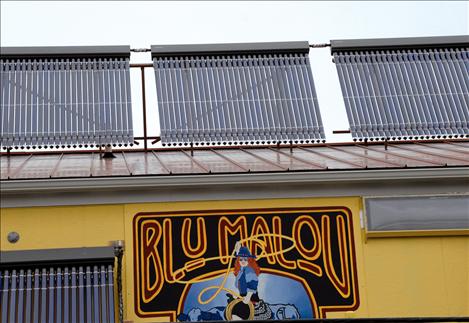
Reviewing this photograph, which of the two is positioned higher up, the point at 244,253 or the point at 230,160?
the point at 230,160

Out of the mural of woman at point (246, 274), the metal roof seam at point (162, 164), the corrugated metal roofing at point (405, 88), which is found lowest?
the mural of woman at point (246, 274)

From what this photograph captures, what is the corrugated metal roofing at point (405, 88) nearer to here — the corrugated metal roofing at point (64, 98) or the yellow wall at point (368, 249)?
the yellow wall at point (368, 249)

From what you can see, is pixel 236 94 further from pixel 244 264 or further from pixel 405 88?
pixel 244 264

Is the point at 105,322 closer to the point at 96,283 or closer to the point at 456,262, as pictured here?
the point at 96,283

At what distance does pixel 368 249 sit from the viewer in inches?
412

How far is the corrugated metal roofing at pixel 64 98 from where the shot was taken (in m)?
12.3

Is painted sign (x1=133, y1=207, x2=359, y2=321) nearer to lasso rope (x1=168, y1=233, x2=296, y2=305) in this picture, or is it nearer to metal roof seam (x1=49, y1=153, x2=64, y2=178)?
lasso rope (x1=168, y1=233, x2=296, y2=305)

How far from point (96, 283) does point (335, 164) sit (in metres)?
3.45

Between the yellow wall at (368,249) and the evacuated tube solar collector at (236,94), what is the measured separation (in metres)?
2.09

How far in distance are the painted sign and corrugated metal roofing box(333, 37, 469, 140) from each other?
2.47 m

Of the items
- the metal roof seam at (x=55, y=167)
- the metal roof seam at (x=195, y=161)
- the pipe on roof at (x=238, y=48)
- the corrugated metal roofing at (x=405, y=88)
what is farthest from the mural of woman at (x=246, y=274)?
the pipe on roof at (x=238, y=48)

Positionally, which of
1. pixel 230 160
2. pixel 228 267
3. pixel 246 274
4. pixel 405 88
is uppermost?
pixel 405 88

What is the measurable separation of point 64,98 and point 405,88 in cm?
515

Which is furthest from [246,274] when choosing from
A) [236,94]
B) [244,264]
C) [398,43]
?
[398,43]
